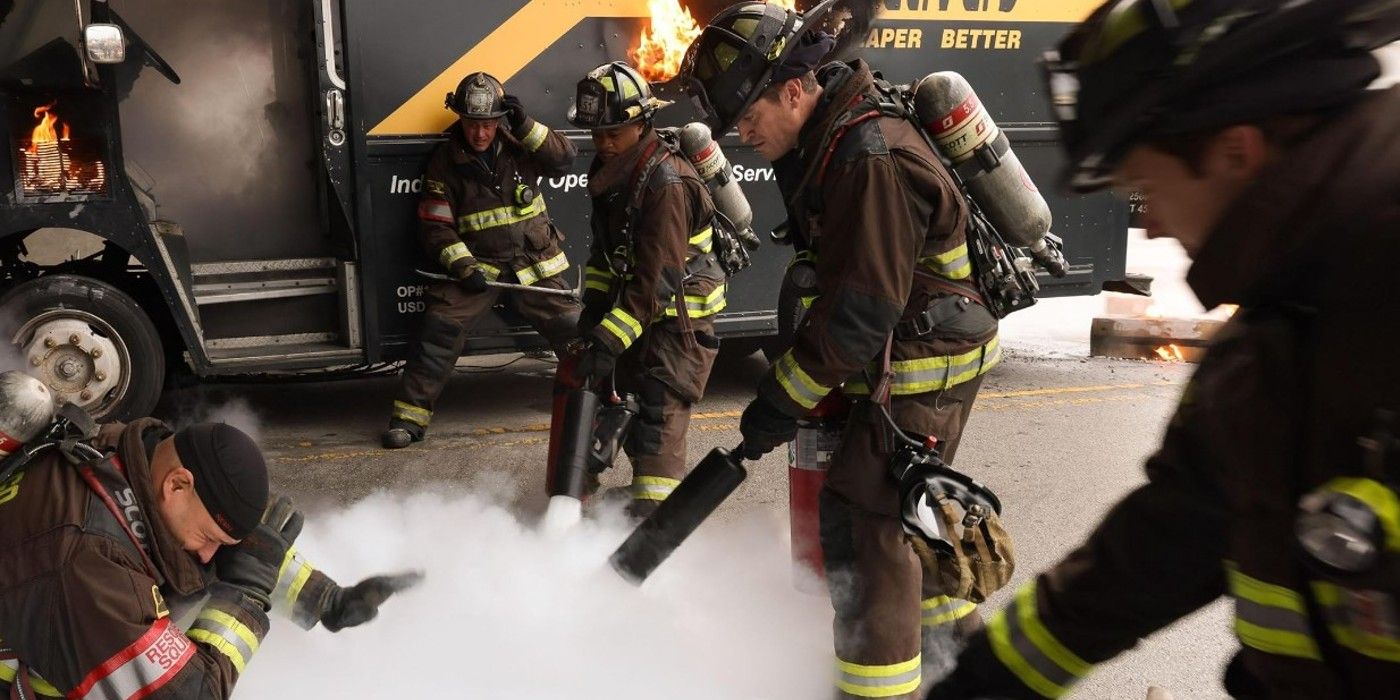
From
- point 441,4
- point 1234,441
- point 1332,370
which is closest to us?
point 1332,370

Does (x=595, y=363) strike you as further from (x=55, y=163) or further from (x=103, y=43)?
(x=55, y=163)

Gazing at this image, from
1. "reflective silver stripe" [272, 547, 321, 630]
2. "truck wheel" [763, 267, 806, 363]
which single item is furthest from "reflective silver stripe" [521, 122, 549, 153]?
"reflective silver stripe" [272, 547, 321, 630]

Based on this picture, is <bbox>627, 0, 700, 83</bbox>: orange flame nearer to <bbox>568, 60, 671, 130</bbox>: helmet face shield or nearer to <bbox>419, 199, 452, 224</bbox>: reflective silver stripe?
<bbox>419, 199, 452, 224</bbox>: reflective silver stripe

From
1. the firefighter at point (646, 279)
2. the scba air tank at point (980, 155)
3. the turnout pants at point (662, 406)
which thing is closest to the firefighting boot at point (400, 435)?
the firefighter at point (646, 279)

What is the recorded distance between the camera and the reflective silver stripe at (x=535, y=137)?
6.30 metres

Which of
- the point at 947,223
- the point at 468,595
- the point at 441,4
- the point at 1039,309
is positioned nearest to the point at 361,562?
the point at 468,595

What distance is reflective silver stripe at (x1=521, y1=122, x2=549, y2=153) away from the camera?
20.7ft

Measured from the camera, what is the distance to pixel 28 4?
5.75 metres

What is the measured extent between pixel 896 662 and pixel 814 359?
0.78 metres

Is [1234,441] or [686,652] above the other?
[1234,441]

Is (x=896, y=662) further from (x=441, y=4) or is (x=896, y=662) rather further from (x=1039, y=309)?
(x=1039, y=309)

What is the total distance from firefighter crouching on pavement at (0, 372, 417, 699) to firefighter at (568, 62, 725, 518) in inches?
85.2

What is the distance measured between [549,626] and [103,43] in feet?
10.7

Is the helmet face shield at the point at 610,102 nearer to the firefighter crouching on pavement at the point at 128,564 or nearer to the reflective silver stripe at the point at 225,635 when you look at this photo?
the firefighter crouching on pavement at the point at 128,564
